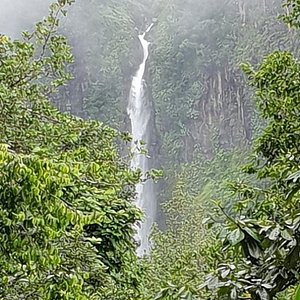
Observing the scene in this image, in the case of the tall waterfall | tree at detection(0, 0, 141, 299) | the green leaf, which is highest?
the tall waterfall

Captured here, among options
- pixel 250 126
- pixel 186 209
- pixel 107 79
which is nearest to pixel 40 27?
pixel 186 209

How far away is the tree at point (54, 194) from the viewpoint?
1.63 meters

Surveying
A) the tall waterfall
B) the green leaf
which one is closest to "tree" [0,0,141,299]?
the green leaf

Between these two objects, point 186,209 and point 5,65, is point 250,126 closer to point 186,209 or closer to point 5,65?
point 186,209

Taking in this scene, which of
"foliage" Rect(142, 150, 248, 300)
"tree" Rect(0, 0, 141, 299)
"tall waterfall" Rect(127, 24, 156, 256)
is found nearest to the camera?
"foliage" Rect(142, 150, 248, 300)

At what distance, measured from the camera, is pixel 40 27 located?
3.35 m

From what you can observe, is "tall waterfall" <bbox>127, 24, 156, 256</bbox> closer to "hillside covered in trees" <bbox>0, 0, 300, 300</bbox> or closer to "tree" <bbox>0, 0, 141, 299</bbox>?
"hillside covered in trees" <bbox>0, 0, 300, 300</bbox>

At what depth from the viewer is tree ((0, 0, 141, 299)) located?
163cm

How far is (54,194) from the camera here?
166 centimetres

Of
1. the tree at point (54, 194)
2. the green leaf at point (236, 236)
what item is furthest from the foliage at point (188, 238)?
the tree at point (54, 194)

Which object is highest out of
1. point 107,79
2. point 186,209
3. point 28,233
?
point 107,79

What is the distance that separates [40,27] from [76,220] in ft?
6.30

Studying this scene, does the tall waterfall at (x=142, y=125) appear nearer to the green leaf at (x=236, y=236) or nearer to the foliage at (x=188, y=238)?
the foliage at (x=188, y=238)

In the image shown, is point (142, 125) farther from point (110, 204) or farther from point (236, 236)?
point (236, 236)
